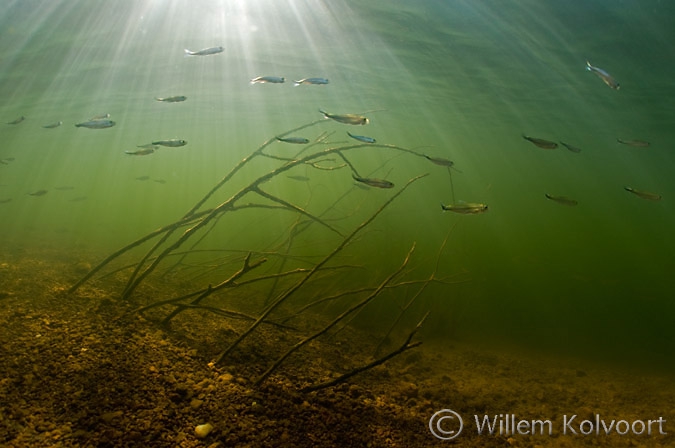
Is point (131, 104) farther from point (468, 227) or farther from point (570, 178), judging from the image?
point (570, 178)

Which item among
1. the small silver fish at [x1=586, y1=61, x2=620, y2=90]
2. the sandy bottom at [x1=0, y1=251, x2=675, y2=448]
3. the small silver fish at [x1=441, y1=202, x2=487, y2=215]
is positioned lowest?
the sandy bottom at [x1=0, y1=251, x2=675, y2=448]

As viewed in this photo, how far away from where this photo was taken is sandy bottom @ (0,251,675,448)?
2.75 metres

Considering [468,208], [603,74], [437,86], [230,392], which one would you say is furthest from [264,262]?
[437,86]

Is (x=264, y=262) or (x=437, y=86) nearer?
(x=264, y=262)

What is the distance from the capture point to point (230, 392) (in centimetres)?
331

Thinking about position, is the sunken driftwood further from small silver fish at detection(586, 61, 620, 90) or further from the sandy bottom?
small silver fish at detection(586, 61, 620, 90)

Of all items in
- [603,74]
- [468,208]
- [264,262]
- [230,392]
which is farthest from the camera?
[603,74]

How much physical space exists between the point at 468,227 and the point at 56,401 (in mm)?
23083

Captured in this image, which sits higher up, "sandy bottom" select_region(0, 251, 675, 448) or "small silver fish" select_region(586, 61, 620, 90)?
"small silver fish" select_region(586, 61, 620, 90)

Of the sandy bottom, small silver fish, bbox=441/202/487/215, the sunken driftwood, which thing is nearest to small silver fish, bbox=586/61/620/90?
small silver fish, bbox=441/202/487/215

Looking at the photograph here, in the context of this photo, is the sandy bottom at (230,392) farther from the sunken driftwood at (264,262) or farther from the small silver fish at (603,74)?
the small silver fish at (603,74)

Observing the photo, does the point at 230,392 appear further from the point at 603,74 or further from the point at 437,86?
the point at 437,86

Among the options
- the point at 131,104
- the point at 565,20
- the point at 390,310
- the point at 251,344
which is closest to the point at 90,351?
the point at 251,344

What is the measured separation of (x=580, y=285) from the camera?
12781 mm
